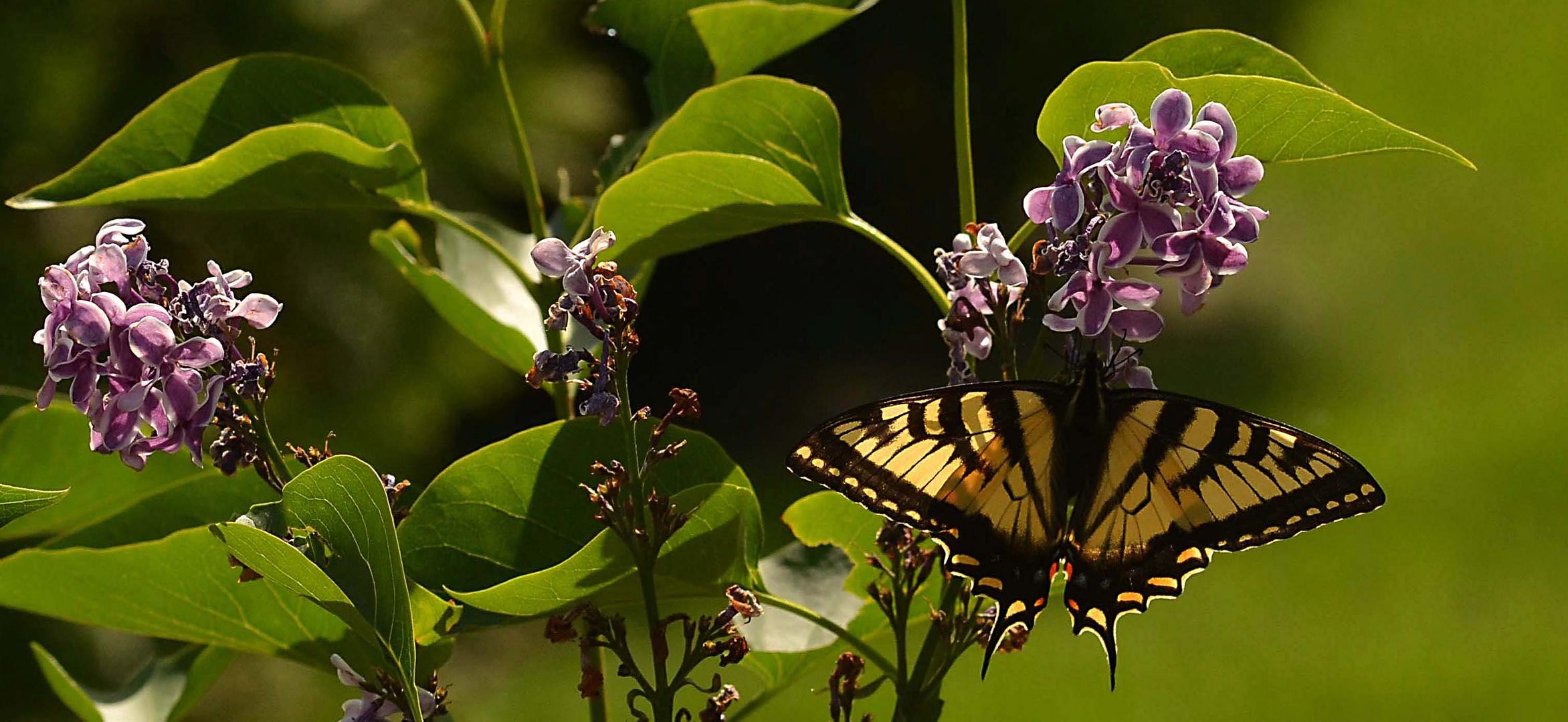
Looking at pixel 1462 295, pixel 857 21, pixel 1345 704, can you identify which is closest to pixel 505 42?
pixel 857 21

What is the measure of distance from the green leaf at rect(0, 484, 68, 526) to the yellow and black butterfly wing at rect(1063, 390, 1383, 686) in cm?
45

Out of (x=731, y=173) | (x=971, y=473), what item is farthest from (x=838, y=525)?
(x=731, y=173)

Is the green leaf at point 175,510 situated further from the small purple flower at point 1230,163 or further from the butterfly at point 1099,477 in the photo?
the small purple flower at point 1230,163

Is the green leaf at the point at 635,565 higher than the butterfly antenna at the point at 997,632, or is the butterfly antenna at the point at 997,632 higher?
the butterfly antenna at the point at 997,632

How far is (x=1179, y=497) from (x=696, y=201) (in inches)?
11.9

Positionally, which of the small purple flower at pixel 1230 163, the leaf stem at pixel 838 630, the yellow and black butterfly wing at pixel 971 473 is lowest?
the leaf stem at pixel 838 630

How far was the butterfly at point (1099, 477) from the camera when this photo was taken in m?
0.66

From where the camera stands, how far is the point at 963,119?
0.64 metres

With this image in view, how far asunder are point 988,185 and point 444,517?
4067 mm

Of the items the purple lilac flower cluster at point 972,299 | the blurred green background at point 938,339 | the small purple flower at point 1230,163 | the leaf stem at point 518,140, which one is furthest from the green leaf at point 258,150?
the blurred green background at point 938,339

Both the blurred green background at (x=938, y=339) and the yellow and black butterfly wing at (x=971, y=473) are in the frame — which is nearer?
the yellow and black butterfly wing at (x=971, y=473)

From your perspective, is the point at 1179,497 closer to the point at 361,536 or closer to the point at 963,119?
the point at 963,119

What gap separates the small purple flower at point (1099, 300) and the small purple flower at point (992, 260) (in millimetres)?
25

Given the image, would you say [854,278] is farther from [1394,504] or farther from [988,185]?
[1394,504]
